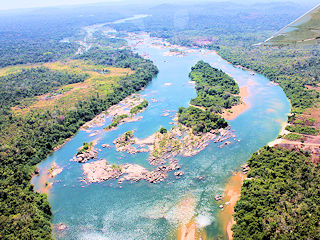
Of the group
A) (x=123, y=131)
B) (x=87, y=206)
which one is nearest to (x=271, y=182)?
(x=87, y=206)

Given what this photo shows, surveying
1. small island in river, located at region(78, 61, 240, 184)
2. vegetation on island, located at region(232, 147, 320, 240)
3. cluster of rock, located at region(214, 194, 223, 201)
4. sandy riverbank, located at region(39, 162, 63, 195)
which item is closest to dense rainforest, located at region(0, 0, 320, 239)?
vegetation on island, located at region(232, 147, 320, 240)

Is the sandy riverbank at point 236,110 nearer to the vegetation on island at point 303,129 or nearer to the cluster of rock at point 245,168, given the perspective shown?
the vegetation on island at point 303,129

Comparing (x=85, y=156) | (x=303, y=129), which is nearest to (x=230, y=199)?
(x=303, y=129)

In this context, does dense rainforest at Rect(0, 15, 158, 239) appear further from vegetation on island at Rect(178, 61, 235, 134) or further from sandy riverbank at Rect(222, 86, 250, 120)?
sandy riverbank at Rect(222, 86, 250, 120)

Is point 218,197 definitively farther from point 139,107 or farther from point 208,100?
point 139,107

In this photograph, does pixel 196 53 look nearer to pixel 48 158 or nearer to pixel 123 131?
pixel 123 131

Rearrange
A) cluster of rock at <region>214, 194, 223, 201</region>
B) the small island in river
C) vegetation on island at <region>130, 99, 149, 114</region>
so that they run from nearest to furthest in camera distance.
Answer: cluster of rock at <region>214, 194, 223, 201</region> < the small island in river < vegetation on island at <region>130, 99, 149, 114</region>
